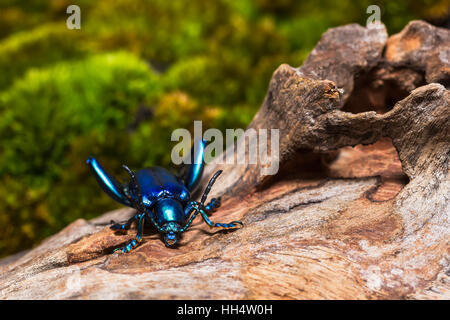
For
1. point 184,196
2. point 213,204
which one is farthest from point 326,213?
point 184,196

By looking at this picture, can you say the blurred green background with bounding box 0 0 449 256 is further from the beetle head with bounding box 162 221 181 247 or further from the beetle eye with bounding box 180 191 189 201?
the beetle head with bounding box 162 221 181 247

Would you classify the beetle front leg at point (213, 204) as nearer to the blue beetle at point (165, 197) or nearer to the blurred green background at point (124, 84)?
the blue beetle at point (165, 197)

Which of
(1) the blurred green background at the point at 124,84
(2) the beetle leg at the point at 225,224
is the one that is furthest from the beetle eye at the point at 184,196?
(1) the blurred green background at the point at 124,84

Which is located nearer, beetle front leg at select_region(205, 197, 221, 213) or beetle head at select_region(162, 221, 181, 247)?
beetle head at select_region(162, 221, 181, 247)

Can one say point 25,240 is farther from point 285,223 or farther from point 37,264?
point 285,223

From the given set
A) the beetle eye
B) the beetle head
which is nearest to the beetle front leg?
the beetle eye
